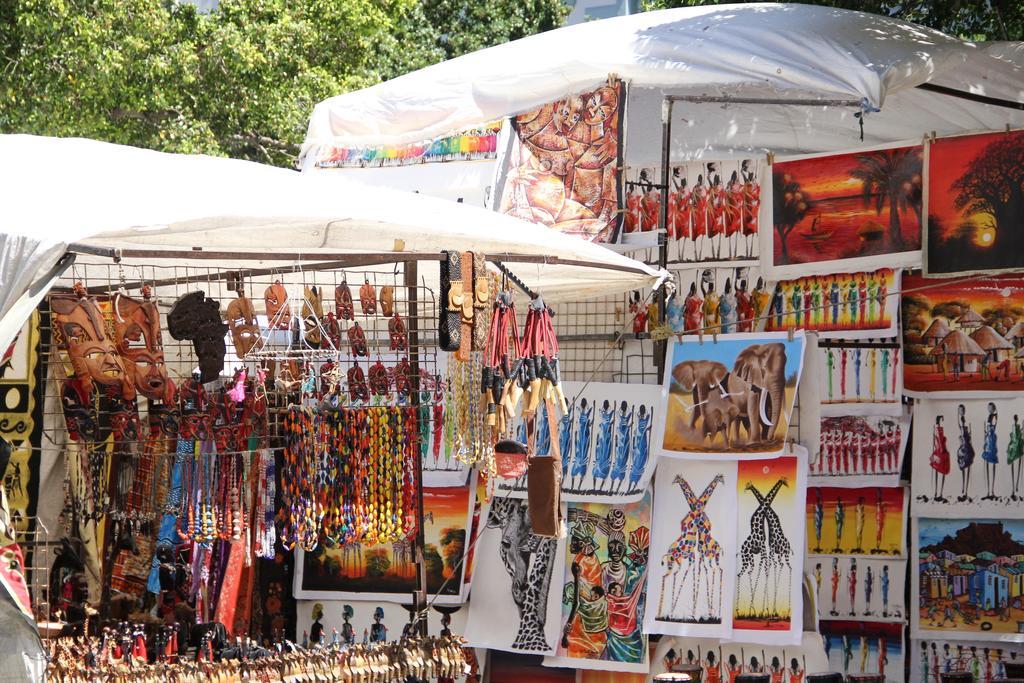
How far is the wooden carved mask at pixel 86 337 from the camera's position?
191 inches

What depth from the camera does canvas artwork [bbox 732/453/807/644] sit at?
5.77m

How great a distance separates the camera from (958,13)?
7.71 metres

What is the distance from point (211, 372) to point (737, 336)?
245 centimetres

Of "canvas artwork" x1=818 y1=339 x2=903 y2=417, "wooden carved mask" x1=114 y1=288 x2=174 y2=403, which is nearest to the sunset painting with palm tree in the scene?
"canvas artwork" x1=818 y1=339 x2=903 y2=417

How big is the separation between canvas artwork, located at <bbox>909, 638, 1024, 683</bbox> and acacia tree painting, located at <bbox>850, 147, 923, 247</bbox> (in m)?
2.11

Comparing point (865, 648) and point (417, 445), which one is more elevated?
point (417, 445)

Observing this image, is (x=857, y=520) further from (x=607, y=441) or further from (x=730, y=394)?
(x=607, y=441)

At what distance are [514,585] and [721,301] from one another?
1.77 m

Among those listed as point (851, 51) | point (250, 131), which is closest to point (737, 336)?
point (851, 51)

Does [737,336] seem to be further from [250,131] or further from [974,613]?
[250,131]

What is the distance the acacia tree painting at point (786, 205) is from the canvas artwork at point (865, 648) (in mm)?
2057

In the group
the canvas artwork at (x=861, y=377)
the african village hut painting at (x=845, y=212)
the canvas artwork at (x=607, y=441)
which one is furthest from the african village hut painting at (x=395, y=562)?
the african village hut painting at (x=845, y=212)

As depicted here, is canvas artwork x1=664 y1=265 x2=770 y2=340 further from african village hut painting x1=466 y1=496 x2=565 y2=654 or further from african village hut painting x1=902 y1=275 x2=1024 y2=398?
african village hut painting x1=466 y1=496 x2=565 y2=654

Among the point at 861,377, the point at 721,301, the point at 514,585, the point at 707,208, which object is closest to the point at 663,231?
the point at 707,208
